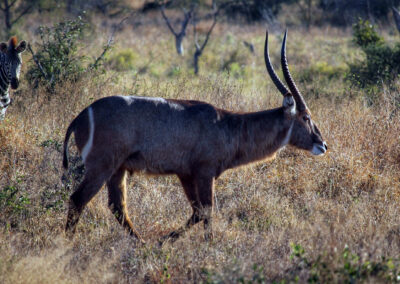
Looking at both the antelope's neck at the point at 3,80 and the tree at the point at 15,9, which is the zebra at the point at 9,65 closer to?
the antelope's neck at the point at 3,80

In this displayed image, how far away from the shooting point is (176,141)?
4777mm

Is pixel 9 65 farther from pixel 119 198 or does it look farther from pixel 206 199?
pixel 206 199

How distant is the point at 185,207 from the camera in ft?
18.4

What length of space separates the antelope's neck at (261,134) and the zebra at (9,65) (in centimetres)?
415

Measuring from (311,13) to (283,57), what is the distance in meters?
Result: 19.1

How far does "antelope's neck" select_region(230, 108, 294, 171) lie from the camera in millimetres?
5168

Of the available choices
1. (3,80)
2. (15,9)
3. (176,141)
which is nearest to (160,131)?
(176,141)

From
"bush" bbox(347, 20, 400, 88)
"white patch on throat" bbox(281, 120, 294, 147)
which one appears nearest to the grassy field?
"white patch on throat" bbox(281, 120, 294, 147)

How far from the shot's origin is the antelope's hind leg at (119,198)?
502 centimetres

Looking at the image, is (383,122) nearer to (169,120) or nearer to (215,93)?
(215,93)

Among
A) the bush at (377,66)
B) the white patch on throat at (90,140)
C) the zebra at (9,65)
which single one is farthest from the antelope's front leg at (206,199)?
the bush at (377,66)

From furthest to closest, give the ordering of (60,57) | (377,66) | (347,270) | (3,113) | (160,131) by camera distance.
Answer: (377,66)
(60,57)
(3,113)
(160,131)
(347,270)

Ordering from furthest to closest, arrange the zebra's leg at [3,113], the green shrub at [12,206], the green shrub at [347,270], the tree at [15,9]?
the tree at [15,9] → the zebra's leg at [3,113] → the green shrub at [12,206] → the green shrub at [347,270]

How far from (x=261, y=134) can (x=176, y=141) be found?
94 cm
